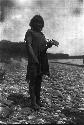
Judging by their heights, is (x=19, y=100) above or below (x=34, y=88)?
below

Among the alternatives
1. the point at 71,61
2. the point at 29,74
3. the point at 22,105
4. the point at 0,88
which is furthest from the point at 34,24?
the point at 71,61

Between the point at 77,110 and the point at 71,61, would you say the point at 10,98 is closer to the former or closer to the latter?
the point at 77,110

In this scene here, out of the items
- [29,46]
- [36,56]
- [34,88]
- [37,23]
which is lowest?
[34,88]

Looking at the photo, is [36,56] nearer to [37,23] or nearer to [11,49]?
[37,23]

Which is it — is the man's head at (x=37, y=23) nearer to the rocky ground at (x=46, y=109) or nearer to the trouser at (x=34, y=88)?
the trouser at (x=34, y=88)

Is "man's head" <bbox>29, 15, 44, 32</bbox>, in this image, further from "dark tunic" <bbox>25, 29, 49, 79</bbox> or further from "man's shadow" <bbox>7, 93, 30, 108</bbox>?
"man's shadow" <bbox>7, 93, 30, 108</bbox>

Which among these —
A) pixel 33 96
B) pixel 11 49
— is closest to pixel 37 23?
pixel 33 96

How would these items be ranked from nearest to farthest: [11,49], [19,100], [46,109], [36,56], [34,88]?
[36,56], [34,88], [46,109], [19,100], [11,49]

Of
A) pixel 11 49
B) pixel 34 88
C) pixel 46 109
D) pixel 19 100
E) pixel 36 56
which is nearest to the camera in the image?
pixel 36 56

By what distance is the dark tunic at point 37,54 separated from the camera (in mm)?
6855

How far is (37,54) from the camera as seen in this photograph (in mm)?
6918

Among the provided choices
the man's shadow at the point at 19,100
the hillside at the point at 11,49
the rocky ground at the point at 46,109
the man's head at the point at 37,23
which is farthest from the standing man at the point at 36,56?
the hillside at the point at 11,49

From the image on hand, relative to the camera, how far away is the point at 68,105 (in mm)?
7801

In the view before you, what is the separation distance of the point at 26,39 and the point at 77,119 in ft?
6.53
